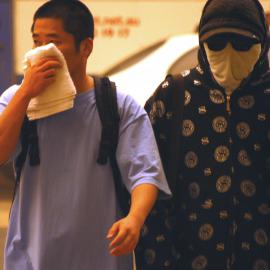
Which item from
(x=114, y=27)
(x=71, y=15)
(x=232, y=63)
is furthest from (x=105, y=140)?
(x=114, y=27)

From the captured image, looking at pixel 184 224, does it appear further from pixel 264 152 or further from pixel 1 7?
pixel 1 7

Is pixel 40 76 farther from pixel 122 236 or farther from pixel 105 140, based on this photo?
pixel 122 236

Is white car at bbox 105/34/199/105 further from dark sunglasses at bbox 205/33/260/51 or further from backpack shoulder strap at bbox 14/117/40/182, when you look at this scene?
backpack shoulder strap at bbox 14/117/40/182

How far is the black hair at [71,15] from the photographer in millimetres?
2391

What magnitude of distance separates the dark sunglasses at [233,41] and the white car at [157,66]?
9.25 ft

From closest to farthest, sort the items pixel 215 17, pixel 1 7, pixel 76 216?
pixel 76 216 → pixel 215 17 → pixel 1 7

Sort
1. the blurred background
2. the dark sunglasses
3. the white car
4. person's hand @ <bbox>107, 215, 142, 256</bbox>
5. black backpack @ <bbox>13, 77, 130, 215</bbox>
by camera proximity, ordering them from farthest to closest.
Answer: the blurred background < the white car < the dark sunglasses < black backpack @ <bbox>13, 77, 130, 215</bbox> < person's hand @ <bbox>107, 215, 142, 256</bbox>

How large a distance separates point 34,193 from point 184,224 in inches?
23.1

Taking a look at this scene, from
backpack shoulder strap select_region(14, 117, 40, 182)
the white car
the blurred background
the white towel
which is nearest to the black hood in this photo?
the white towel

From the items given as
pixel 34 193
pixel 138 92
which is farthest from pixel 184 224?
pixel 138 92

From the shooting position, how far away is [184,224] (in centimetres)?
267

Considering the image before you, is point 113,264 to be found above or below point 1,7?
above

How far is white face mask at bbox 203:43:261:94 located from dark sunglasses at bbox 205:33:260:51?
12 millimetres

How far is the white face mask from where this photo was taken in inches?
102
